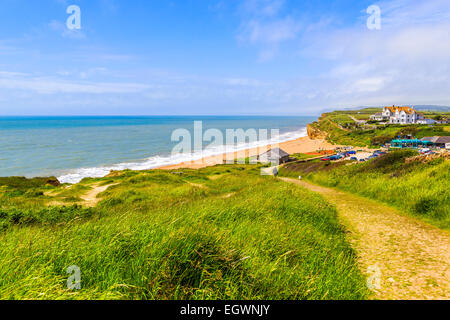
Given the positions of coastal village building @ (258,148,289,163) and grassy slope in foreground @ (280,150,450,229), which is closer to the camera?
grassy slope in foreground @ (280,150,450,229)

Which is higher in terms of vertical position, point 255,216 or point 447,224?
point 255,216

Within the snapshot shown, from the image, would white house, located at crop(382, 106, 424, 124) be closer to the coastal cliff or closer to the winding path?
the coastal cliff

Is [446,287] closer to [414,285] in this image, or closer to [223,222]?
[414,285]

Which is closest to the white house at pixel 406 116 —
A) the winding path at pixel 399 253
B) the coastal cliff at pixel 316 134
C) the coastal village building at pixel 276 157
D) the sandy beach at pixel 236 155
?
the coastal cliff at pixel 316 134

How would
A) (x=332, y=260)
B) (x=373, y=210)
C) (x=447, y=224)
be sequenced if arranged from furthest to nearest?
1. (x=373, y=210)
2. (x=447, y=224)
3. (x=332, y=260)

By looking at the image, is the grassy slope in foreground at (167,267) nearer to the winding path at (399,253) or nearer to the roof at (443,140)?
the winding path at (399,253)

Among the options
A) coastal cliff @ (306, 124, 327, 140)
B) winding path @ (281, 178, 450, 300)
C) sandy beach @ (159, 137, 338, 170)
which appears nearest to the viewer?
winding path @ (281, 178, 450, 300)

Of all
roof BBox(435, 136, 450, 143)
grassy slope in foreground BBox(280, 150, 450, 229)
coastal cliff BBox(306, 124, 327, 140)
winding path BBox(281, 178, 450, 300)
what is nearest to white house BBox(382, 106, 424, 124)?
coastal cliff BBox(306, 124, 327, 140)
